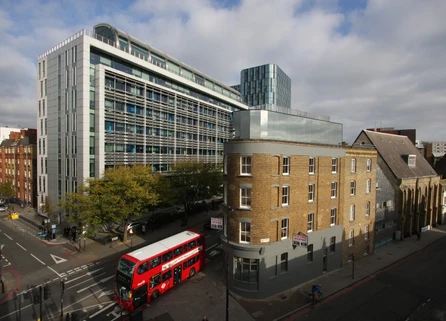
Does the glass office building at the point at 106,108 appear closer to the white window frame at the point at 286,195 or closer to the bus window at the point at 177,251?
the bus window at the point at 177,251

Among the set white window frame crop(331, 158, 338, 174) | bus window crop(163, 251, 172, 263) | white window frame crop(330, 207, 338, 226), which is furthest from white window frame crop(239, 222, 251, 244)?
white window frame crop(331, 158, 338, 174)

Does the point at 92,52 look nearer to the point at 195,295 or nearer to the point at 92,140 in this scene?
the point at 92,140

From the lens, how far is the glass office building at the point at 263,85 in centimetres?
12631

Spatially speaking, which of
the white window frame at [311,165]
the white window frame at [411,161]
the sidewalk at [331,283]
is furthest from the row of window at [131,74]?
the white window frame at [411,161]

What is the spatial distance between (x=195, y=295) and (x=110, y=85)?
1288 inches

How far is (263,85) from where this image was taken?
128125 mm

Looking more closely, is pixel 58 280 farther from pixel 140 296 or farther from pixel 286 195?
pixel 286 195

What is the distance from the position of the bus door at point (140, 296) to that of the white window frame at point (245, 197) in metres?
9.65

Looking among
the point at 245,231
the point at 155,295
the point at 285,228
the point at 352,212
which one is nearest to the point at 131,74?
the point at 245,231

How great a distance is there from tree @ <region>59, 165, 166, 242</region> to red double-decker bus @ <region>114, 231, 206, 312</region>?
1046 centimetres

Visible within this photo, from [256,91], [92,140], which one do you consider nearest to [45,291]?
[92,140]

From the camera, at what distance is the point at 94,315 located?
59.8 ft

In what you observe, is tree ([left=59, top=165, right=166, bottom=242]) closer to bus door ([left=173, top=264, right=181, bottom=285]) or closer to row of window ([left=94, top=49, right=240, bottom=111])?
bus door ([left=173, top=264, right=181, bottom=285])

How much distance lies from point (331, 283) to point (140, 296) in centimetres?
1732
